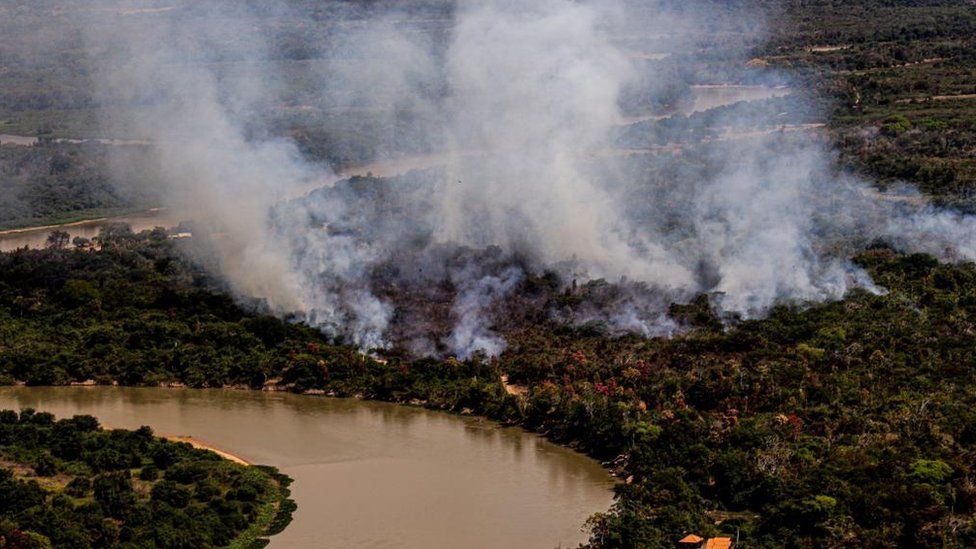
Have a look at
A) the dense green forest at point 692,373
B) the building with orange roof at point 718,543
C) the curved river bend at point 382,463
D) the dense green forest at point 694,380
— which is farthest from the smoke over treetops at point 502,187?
the building with orange roof at point 718,543

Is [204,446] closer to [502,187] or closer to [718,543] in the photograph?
[718,543]

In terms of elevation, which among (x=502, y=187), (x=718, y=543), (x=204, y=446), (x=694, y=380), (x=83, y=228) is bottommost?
(x=718, y=543)

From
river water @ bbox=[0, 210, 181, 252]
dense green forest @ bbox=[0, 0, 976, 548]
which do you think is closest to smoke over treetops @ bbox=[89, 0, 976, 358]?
dense green forest @ bbox=[0, 0, 976, 548]

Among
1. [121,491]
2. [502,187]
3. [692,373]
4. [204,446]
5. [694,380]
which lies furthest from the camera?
[502,187]

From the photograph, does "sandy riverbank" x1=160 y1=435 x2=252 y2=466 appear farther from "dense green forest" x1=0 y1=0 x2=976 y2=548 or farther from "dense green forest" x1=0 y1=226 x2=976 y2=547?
"dense green forest" x1=0 y1=226 x2=976 y2=547

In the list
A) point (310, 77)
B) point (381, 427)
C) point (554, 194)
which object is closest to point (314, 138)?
point (310, 77)

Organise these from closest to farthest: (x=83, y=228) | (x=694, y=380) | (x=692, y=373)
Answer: (x=694, y=380)
(x=692, y=373)
(x=83, y=228)

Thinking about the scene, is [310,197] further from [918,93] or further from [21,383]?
[918,93]

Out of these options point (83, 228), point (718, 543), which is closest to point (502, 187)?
point (83, 228)
